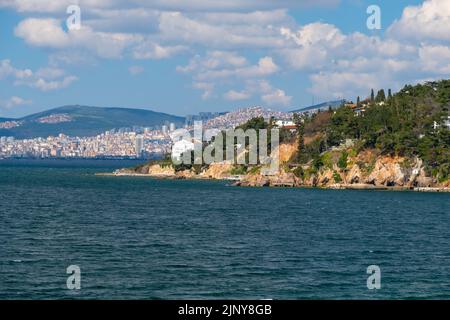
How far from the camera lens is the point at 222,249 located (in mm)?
48438

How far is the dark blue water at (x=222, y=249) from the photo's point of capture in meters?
35.4

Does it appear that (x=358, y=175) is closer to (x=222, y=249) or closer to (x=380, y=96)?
(x=380, y=96)

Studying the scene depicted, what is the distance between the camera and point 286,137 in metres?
164

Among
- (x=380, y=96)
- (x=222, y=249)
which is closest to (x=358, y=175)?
(x=380, y=96)

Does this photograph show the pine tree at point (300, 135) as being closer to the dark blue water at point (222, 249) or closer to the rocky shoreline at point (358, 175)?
the rocky shoreline at point (358, 175)

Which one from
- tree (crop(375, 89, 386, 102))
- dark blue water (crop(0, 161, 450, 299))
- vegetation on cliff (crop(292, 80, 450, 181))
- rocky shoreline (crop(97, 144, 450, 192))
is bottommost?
dark blue water (crop(0, 161, 450, 299))

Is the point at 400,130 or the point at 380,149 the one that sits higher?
the point at 400,130

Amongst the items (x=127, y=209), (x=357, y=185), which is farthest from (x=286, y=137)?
(x=127, y=209)

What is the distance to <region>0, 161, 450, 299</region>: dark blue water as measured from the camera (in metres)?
35.4

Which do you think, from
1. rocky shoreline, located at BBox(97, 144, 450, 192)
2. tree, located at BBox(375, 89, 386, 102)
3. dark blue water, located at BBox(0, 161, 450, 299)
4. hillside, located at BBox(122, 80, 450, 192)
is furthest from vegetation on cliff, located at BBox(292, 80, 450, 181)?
dark blue water, located at BBox(0, 161, 450, 299)

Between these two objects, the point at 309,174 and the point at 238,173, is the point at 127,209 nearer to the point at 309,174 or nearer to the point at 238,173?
the point at 309,174

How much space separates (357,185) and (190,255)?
275 feet

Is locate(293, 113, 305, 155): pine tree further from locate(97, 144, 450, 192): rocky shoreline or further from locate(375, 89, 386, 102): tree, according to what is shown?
locate(375, 89, 386, 102): tree

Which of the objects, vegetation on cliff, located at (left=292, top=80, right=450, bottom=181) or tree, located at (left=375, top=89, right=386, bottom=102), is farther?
tree, located at (left=375, top=89, right=386, bottom=102)
